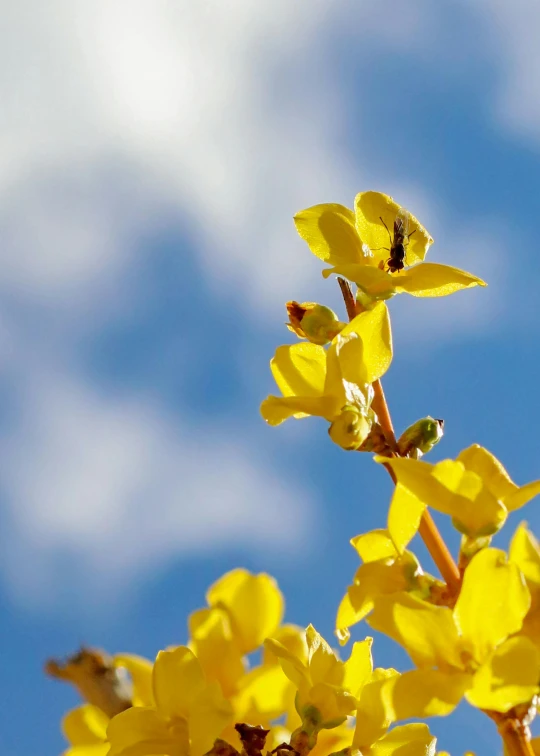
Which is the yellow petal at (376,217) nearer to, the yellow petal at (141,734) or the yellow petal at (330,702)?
the yellow petal at (330,702)

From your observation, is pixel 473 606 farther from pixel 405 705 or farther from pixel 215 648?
pixel 215 648

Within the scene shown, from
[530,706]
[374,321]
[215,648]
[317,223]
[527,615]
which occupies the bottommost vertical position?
[530,706]

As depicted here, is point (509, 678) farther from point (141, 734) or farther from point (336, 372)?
point (141, 734)

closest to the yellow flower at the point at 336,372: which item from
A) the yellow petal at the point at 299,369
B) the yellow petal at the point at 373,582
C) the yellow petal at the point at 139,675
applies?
the yellow petal at the point at 299,369

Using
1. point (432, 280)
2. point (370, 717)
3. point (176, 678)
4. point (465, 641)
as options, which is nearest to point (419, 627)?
point (465, 641)

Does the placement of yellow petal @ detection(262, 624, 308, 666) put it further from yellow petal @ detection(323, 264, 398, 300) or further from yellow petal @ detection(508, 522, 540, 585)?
yellow petal @ detection(323, 264, 398, 300)

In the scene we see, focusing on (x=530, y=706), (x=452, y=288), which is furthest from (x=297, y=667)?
(x=452, y=288)
